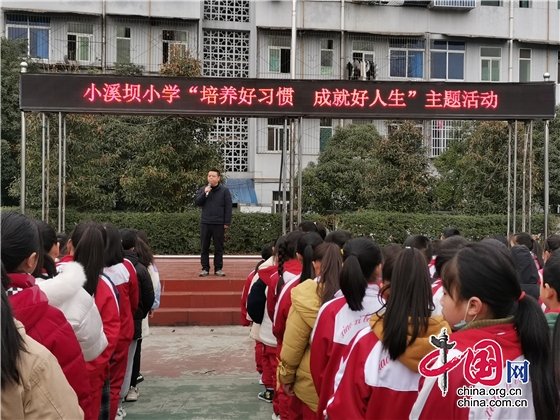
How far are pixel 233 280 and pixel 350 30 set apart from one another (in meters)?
13.3

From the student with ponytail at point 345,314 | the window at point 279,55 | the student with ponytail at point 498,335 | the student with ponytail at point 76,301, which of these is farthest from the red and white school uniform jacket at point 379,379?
the window at point 279,55

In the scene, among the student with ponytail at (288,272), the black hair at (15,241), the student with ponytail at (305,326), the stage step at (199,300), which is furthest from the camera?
the stage step at (199,300)

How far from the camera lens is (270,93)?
24.4 feet

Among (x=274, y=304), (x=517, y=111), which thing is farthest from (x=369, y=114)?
(x=274, y=304)

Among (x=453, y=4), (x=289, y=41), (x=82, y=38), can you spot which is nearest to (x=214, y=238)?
(x=289, y=41)

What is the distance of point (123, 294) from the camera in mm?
3719

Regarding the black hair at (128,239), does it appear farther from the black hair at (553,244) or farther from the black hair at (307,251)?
the black hair at (553,244)

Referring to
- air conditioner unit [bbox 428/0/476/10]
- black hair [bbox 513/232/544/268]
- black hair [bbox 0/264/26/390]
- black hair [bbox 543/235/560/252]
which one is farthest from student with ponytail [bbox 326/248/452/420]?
air conditioner unit [bbox 428/0/476/10]

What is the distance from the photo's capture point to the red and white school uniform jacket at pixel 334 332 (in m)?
2.41

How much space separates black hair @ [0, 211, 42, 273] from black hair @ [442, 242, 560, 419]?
1381 millimetres

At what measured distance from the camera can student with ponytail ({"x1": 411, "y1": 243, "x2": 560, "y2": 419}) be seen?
5.14 ft

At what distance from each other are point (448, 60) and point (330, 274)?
1896 cm

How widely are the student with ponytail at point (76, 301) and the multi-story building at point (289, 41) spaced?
1585cm

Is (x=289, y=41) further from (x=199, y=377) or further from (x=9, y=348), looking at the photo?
(x=9, y=348)
